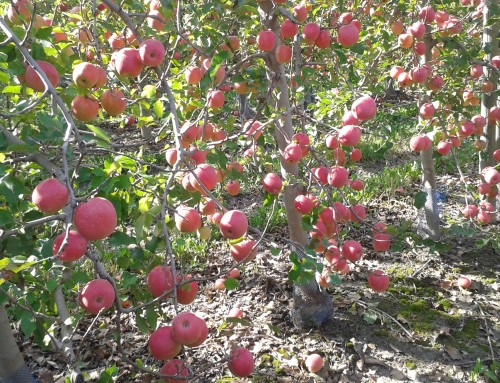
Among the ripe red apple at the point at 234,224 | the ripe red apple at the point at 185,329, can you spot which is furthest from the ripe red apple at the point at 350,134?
the ripe red apple at the point at 185,329

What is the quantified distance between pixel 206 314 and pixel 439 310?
5.54 feet

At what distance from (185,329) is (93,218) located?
1.20 feet

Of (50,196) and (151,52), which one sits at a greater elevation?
(151,52)

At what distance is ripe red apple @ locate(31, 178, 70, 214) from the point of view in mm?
1034

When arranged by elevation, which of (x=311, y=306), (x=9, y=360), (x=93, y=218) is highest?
(x=93, y=218)

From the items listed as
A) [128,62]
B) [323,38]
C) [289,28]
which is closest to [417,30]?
[323,38]

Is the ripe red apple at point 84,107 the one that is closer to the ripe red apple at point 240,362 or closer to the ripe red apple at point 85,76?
the ripe red apple at point 85,76

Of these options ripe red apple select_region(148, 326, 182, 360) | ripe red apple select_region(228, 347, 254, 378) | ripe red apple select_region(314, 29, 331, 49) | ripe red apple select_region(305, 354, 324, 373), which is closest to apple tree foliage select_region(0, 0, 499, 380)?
ripe red apple select_region(314, 29, 331, 49)

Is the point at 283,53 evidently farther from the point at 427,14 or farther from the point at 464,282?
the point at 464,282

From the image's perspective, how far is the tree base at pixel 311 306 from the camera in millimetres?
2850

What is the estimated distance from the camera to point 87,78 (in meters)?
1.33

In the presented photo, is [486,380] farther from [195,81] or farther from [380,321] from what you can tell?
[195,81]

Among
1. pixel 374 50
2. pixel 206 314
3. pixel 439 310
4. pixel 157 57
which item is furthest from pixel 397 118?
pixel 157 57

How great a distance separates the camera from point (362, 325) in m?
2.95
